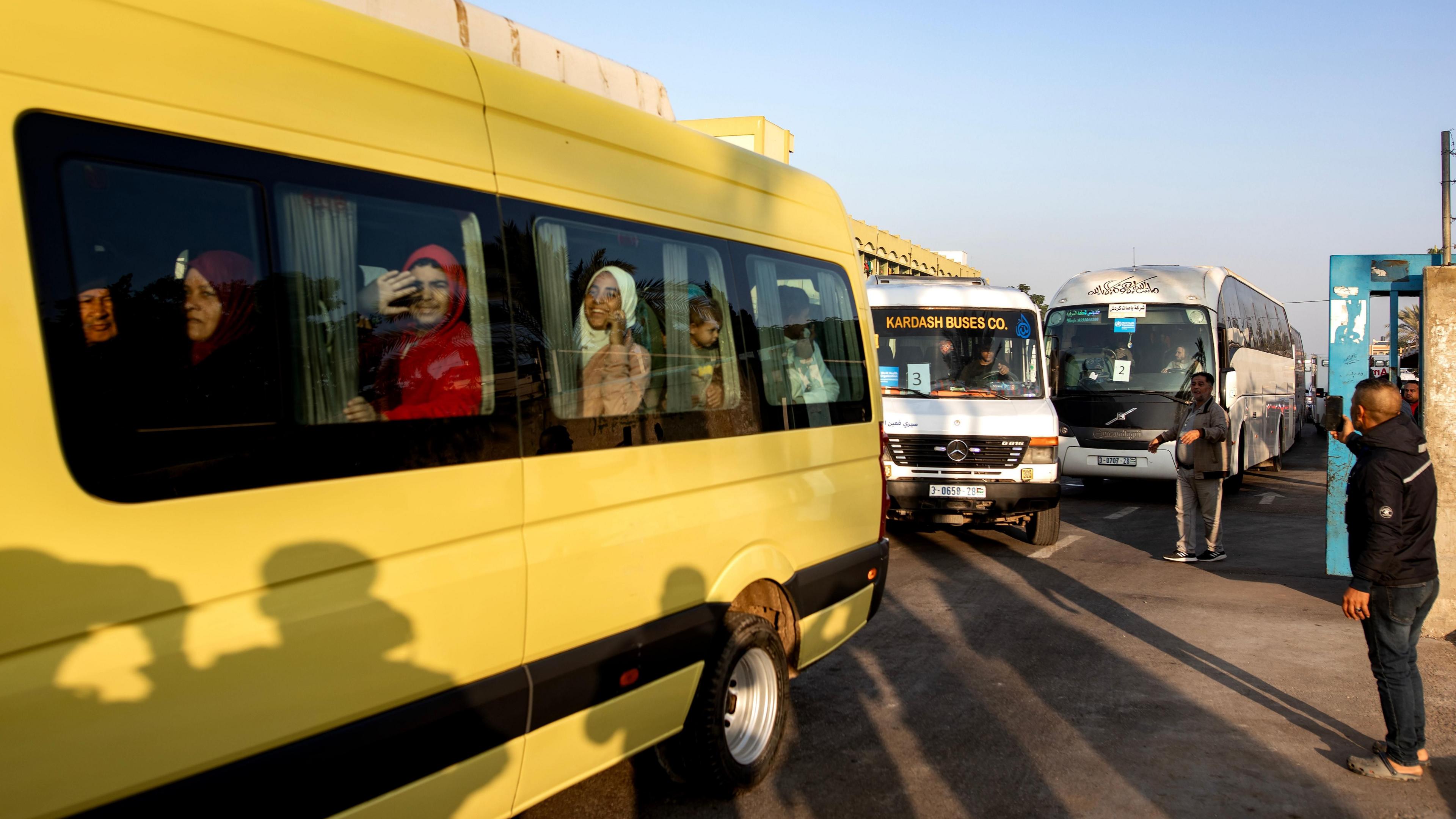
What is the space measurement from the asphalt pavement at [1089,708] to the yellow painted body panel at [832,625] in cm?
45

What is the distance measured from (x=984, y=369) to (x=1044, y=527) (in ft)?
5.69

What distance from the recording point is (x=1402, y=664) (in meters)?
4.55

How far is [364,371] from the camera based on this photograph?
2773 millimetres

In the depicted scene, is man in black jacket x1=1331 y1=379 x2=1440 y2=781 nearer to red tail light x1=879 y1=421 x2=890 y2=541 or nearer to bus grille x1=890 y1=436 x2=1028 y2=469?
red tail light x1=879 y1=421 x2=890 y2=541

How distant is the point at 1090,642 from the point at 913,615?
1296 mm

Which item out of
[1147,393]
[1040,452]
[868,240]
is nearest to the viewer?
[1040,452]

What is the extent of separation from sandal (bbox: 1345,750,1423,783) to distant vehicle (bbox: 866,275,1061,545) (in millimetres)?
5118

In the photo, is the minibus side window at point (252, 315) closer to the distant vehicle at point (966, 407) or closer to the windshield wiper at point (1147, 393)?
the distant vehicle at point (966, 407)

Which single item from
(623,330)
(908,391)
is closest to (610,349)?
(623,330)

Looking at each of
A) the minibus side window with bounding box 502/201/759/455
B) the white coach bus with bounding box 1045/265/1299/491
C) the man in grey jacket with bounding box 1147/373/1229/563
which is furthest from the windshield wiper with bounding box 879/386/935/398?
the minibus side window with bounding box 502/201/759/455

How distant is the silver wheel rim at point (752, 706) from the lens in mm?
4355

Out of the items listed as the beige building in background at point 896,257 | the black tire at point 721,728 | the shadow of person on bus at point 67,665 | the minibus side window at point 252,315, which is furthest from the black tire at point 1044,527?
the beige building in background at point 896,257

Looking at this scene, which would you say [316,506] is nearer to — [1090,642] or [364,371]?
[364,371]

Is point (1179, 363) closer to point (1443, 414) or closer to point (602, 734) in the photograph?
point (1443, 414)
